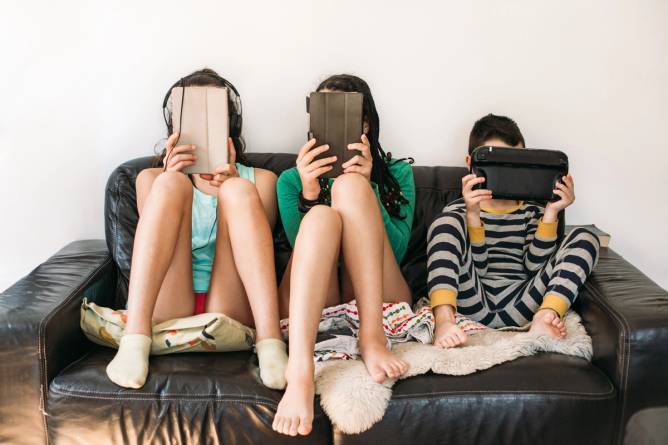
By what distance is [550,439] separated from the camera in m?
1.26

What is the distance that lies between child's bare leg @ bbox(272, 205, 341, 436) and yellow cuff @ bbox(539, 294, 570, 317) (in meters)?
0.52

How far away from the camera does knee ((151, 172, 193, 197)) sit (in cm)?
142

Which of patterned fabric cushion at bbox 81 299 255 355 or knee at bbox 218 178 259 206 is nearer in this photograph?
patterned fabric cushion at bbox 81 299 255 355

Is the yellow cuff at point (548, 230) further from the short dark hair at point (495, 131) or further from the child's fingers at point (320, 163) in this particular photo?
the child's fingers at point (320, 163)

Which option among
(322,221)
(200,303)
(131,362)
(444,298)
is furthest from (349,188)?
(131,362)

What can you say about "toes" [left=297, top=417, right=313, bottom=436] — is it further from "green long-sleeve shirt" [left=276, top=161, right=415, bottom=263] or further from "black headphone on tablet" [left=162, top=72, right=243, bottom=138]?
"black headphone on tablet" [left=162, top=72, right=243, bottom=138]

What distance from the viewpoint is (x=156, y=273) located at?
138 centimetres

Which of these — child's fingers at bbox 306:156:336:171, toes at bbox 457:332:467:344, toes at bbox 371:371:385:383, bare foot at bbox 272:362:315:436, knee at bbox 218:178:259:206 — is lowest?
bare foot at bbox 272:362:315:436

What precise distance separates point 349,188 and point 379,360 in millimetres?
377

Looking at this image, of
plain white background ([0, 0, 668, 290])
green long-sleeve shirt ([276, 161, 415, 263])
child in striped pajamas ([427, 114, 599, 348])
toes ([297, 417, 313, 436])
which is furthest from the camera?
plain white background ([0, 0, 668, 290])

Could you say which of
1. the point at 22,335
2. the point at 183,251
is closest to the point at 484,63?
the point at 183,251

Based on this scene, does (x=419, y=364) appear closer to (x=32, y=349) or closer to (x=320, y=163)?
(x=320, y=163)

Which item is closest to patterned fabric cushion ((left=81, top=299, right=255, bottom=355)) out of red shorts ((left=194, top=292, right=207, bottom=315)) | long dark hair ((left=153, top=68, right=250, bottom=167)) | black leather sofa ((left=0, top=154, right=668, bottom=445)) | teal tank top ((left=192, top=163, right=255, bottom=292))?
black leather sofa ((left=0, top=154, right=668, bottom=445))

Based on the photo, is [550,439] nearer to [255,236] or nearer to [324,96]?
[255,236]
